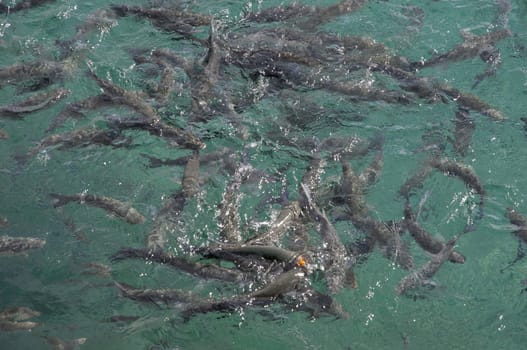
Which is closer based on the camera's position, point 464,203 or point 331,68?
point 464,203

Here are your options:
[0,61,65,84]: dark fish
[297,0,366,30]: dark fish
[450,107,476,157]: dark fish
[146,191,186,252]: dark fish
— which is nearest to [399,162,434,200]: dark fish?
[450,107,476,157]: dark fish

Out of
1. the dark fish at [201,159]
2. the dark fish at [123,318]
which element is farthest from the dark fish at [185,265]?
the dark fish at [201,159]

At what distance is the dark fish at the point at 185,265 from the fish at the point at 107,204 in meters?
0.36

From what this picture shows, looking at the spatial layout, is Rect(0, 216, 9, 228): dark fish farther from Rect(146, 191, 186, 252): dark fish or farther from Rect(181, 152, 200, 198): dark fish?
Rect(181, 152, 200, 198): dark fish

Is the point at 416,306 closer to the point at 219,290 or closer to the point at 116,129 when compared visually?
the point at 219,290

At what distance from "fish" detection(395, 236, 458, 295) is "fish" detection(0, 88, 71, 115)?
470 cm

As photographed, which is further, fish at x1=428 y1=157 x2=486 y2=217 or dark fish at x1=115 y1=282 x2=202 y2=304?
fish at x1=428 y1=157 x2=486 y2=217

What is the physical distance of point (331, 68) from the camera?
26.2 feet

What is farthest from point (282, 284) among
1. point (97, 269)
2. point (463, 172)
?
point (463, 172)

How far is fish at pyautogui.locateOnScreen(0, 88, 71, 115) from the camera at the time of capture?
7762 millimetres

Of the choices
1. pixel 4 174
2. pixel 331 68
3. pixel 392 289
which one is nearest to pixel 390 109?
pixel 331 68

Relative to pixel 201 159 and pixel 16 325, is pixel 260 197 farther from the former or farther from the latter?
→ pixel 16 325

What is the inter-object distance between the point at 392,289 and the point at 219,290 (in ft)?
5.50

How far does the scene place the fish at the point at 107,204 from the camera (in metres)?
6.54
